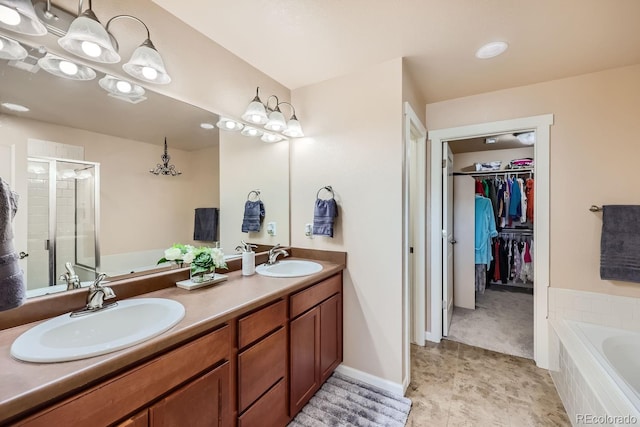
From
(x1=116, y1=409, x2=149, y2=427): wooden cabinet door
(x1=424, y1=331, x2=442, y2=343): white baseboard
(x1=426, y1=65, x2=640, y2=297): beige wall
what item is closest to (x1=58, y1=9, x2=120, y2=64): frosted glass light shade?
(x1=116, y1=409, x2=149, y2=427): wooden cabinet door

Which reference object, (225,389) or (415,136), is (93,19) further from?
(415,136)

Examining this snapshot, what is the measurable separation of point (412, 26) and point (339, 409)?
2449 mm

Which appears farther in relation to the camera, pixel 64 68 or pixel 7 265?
pixel 64 68

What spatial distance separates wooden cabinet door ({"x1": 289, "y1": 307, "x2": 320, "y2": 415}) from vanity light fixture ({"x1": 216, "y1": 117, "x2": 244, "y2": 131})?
1.40 meters

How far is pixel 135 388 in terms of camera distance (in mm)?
852

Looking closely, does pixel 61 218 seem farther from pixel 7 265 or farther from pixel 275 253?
pixel 275 253

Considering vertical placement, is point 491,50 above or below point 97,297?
above

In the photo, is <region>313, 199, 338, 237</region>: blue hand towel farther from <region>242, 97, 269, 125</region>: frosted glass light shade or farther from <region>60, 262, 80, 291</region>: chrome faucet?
<region>60, 262, 80, 291</region>: chrome faucet

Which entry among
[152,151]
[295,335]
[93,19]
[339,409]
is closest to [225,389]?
[295,335]

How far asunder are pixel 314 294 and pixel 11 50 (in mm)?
1822

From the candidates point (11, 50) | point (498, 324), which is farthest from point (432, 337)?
point (11, 50)

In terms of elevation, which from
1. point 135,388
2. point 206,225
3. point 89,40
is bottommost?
point 135,388

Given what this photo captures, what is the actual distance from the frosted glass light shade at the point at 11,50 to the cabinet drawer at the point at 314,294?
1.62m

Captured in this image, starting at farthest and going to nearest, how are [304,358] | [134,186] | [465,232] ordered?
[465,232] < [304,358] < [134,186]
